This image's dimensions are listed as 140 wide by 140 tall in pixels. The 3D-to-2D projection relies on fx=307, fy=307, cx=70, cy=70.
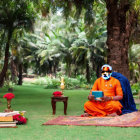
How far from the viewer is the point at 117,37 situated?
34.0ft

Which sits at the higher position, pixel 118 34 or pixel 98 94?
pixel 118 34

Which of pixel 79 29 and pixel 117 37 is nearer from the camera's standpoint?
pixel 117 37

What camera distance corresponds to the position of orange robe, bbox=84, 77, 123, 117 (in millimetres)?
7262

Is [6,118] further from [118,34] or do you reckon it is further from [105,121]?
[118,34]

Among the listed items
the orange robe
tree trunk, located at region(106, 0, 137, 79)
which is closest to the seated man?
the orange robe

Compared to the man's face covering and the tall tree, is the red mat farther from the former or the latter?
the tall tree

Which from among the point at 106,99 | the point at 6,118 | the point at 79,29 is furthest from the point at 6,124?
the point at 79,29

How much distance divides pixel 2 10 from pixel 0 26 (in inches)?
40.6

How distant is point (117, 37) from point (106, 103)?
3.64m

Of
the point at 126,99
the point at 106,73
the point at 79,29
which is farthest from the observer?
the point at 79,29

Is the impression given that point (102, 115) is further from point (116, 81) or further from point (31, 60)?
point (31, 60)

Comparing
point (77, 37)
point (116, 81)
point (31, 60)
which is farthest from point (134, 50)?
point (116, 81)

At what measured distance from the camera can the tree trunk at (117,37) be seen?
33.9 feet

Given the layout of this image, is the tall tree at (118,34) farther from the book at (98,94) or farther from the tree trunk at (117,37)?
→ the book at (98,94)
